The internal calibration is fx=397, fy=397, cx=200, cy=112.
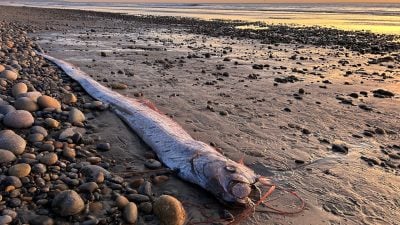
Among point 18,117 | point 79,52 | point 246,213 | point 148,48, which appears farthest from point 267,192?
point 148,48

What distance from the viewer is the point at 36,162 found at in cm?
461

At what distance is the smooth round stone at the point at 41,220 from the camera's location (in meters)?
3.61

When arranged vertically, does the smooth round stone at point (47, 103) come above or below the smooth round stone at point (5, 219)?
above

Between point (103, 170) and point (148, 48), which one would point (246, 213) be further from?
point (148, 48)

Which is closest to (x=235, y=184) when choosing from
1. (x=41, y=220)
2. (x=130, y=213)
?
(x=130, y=213)

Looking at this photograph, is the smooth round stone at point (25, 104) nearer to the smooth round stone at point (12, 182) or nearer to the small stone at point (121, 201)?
the smooth round stone at point (12, 182)

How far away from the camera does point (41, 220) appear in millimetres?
3631

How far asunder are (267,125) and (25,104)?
4.03 m

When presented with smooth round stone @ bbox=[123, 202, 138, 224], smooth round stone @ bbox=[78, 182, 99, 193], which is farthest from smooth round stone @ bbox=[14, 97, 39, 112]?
smooth round stone @ bbox=[123, 202, 138, 224]

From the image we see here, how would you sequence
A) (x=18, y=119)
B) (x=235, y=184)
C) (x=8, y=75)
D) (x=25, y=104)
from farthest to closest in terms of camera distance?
(x=8, y=75)
(x=25, y=104)
(x=18, y=119)
(x=235, y=184)

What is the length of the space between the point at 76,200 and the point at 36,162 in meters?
1.06

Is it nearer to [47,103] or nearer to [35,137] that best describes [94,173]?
[35,137]

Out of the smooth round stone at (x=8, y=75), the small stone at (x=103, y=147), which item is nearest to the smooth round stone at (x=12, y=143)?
the small stone at (x=103, y=147)

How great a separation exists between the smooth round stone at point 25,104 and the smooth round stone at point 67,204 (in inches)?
111
